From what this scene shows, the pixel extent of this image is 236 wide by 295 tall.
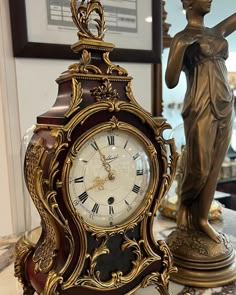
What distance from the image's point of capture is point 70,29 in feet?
2.64

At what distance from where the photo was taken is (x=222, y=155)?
0.58 metres

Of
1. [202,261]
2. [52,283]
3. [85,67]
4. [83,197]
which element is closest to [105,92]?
[85,67]

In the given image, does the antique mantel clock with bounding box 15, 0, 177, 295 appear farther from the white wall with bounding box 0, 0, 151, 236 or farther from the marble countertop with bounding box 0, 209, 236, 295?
the white wall with bounding box 0, 0, 151, 236

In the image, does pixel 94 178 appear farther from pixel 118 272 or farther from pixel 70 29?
pixel 70 29

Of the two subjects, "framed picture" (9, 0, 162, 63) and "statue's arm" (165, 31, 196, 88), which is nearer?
"statue's arm" (165, 31, 196, 88)

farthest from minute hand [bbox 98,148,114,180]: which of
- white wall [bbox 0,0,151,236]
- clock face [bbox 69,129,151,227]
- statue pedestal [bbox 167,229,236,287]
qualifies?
white wall [bbox 0,0,151,236]

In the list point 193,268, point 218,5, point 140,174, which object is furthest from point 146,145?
point 218,5

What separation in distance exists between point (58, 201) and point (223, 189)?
1.59 metres

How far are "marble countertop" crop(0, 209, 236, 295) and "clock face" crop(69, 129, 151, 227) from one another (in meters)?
0.20

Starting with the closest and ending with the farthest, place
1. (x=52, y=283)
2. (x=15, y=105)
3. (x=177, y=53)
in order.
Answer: (x=52, y=283) → (x=177, y=53) → (x=15, y=105)

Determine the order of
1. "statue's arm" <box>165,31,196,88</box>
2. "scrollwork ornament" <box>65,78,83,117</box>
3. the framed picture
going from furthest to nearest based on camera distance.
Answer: the framed picture < "statue's arm" <box>165,31,196,88</box> < "scrollwork ornament" <box>65,78,83,117</box>

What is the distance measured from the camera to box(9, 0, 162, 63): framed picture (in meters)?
0.74

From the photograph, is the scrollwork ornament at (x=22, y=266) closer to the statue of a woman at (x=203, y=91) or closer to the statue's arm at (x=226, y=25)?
the statue of a woman at (x=203, y=91)

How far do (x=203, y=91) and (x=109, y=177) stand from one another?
24 cm
